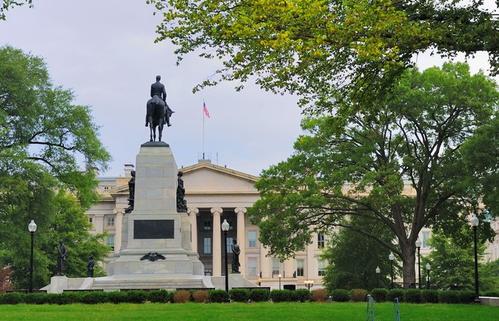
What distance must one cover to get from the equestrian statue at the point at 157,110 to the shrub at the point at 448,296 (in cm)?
1424

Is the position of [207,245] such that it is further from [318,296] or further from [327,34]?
[327,34]

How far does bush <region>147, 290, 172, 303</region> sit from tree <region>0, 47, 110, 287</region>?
17.5 meters

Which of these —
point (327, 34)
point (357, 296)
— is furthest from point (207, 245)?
point (327, 34)

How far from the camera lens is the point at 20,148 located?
41.8m

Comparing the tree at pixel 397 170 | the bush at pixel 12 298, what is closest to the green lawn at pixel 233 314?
the bush at pixel 12 298

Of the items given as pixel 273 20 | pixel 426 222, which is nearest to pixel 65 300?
pixel 273 20

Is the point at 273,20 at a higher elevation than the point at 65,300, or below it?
higher

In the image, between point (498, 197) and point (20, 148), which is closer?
point (498, 197)

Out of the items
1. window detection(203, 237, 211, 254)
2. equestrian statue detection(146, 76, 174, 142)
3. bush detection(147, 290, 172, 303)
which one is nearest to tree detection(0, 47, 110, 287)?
equestrian statue detection(146, 76, 174, 142)

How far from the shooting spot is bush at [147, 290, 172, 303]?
2634 centimetres

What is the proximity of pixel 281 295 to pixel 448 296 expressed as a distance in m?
6.47

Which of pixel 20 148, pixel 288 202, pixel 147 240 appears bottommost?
pixel 147 240

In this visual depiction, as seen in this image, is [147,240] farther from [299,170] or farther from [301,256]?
[301,256]

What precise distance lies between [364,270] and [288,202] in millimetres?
19078
